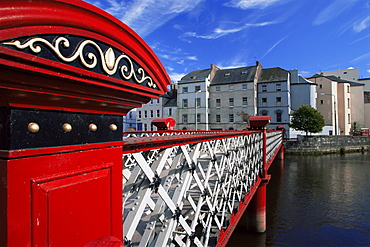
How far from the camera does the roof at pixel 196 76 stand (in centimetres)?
4239

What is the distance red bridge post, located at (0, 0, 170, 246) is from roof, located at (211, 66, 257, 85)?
4082cm

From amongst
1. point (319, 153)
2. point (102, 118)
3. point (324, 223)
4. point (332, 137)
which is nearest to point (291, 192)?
point (324, 223)

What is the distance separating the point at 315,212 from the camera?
1213 centimetres

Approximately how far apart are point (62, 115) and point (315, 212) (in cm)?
1413

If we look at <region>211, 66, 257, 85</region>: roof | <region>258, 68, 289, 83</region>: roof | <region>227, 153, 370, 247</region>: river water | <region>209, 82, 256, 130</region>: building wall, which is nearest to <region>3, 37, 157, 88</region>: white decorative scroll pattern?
<region>227, 153, 370, 247</region>: river water

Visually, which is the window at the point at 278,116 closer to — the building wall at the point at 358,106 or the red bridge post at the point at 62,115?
the building wall at the point at 358,106

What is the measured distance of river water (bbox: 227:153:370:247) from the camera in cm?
939

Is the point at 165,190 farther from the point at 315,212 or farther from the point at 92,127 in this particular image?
the point at 315,212

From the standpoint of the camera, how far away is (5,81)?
0.79m

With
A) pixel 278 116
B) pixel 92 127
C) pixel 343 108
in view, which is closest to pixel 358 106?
pixel 343 108

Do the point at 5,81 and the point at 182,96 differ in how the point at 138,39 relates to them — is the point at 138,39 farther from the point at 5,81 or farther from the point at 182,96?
the point at 182,96

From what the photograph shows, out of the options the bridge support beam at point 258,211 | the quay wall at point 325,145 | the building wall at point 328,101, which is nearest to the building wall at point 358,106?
the building wall at point 328,101

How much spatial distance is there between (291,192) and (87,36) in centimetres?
1736

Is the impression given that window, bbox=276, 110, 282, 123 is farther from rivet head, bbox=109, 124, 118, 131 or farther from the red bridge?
rivet head, bbox=109, 124, 118, 131
